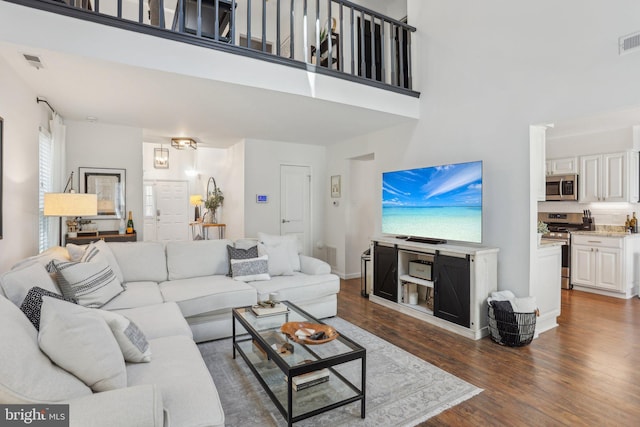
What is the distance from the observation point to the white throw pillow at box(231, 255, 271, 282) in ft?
12.0

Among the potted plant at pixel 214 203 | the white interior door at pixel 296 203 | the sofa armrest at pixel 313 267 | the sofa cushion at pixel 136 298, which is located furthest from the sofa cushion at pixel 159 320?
the potted plant at pixel 214 203

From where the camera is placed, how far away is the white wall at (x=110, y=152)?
15.5 ft

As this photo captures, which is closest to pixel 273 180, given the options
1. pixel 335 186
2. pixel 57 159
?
pixel 335 186

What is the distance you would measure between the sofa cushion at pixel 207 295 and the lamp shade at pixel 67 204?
3.69 feet

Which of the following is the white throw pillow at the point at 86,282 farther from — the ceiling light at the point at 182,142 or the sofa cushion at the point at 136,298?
the ceiling light at the point at 182,142

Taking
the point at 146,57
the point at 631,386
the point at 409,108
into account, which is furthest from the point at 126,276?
the point at 631,386

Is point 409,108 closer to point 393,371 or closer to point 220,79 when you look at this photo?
point 220,79

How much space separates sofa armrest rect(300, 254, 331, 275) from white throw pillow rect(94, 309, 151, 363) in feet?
7.85

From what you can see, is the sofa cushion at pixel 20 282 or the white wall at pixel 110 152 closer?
the sofa cushion at pixel 20 282

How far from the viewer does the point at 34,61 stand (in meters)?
2.69

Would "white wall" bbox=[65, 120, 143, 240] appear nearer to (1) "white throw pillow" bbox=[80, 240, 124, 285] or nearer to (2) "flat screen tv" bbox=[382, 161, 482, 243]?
(1) "white throw pillow" bbox=[80, 240, 124, 285]

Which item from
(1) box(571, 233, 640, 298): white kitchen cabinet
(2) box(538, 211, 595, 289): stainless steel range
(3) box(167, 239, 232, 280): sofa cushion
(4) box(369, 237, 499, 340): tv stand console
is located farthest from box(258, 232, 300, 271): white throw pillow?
(1) box(571, 233, 640, 298): white kitchen cabinet

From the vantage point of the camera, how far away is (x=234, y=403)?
7.09 ft

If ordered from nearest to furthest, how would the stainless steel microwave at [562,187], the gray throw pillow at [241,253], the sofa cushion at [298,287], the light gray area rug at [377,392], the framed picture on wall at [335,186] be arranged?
the light gray area rug at [377,392] → the sofa cushion at [298,287] → the gray throw pillow at [241,253] → the stainless steel microwave at [562,187] → the framed picture on wall at [335,186]
